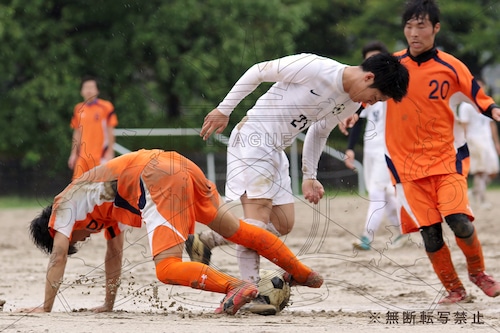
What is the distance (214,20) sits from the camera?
2327 centimetres

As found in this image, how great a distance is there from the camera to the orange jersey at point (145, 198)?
5.20 m

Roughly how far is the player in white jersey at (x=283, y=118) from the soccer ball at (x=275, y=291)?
12 centimetres

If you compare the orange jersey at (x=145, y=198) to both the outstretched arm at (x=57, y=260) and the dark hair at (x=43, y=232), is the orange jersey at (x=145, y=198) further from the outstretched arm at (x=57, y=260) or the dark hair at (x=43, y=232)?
the dark hair at (x=43, y=232)

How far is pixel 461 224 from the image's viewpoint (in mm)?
6086

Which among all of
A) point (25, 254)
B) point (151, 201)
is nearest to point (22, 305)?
point (151, 201)

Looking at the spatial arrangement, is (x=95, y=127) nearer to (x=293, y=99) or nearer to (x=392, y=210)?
(x=392, y=210)

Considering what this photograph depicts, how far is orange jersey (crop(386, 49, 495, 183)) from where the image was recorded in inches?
242

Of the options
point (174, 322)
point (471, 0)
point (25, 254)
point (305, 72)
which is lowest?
point (174, 322)

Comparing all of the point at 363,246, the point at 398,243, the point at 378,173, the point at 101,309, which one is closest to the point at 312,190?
the point at 101,309

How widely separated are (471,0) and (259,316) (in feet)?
84.4

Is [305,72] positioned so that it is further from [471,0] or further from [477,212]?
[471,0]

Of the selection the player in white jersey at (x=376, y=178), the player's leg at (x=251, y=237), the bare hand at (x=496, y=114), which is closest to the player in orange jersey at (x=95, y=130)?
the player in white jersey at (x=376, y=178)

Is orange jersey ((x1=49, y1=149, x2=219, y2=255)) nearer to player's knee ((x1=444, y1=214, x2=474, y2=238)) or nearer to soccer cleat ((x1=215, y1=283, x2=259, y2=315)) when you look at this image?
soccer cleat ((x1=215, y1=283, x2=259, y2=315))

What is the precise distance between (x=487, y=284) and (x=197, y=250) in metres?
2.05
